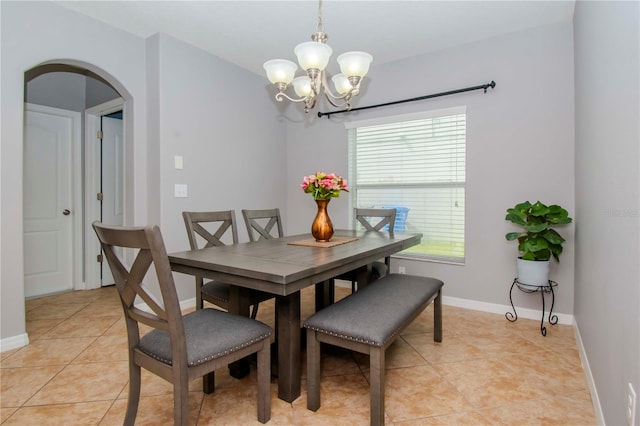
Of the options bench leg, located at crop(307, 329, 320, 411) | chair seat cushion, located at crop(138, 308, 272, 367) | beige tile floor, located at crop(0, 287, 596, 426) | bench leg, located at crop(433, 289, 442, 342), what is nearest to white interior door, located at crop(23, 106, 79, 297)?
beige tile floor, located at crop(0, 287, 596, 426)

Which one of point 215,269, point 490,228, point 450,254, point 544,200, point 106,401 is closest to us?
point 215,269

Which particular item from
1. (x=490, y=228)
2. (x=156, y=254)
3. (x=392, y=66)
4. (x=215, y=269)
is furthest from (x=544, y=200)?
(x=156, y=254)

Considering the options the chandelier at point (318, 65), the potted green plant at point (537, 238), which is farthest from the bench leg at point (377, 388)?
the potted green plant at point (537, 238)

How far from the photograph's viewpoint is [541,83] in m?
2.85

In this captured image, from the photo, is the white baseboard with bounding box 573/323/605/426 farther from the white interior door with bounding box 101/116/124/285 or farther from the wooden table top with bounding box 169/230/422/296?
the white interior door with bounding box 101/116/124/285

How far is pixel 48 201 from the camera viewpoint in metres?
3.74

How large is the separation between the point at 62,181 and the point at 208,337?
3611 mm

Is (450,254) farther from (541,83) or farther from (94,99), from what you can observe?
(94,99)

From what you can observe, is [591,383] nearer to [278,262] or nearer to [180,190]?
[278,262]

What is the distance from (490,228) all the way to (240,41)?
9.59ft

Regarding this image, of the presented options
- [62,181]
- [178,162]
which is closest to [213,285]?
[178,162]

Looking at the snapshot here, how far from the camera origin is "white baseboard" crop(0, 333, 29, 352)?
2.31 meters

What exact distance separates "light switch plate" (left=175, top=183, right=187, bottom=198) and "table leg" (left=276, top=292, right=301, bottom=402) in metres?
1.92

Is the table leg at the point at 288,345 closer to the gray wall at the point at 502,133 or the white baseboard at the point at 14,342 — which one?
the white baseboard at the point at 14,342
